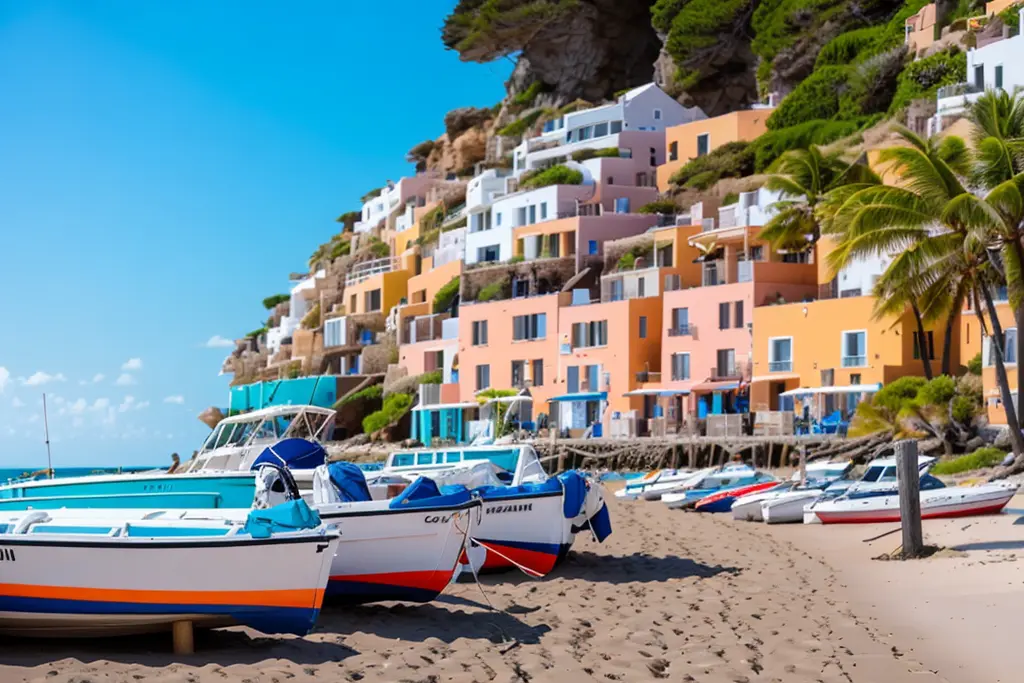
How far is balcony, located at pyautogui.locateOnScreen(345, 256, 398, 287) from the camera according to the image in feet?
267

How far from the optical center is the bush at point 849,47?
68312 mm

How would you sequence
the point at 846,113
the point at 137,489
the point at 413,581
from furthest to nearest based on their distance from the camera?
the point at 846,113 → the point at 137,489 → the point at 413,581

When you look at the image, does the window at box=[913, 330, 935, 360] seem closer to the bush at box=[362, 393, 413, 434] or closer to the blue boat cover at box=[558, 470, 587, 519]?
the blue boat cover at box=[558, 470, 587, 519]

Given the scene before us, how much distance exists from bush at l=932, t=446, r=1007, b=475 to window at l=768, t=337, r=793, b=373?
12.5m

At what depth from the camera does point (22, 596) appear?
482 inches

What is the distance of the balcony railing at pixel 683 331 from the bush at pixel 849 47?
24089 millimetres

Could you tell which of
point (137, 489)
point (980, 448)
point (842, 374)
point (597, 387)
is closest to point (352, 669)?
point (137, 489)

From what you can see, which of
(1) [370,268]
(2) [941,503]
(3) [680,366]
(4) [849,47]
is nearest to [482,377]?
(3) [680,366]

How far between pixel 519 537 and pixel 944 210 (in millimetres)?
17432

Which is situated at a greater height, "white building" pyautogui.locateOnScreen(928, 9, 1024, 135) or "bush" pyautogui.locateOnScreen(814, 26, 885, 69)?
"bush" pyautogui.locateOnScreen(814, 26, 885, 69)

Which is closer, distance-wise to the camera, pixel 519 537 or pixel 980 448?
pixel 519 537

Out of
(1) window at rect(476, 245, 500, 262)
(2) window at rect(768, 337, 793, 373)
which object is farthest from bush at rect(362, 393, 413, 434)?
(2) window at rect(768, 337, 793, 373)

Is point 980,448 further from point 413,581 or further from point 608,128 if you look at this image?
point 608,128

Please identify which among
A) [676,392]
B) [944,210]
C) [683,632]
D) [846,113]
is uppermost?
[846,113]
